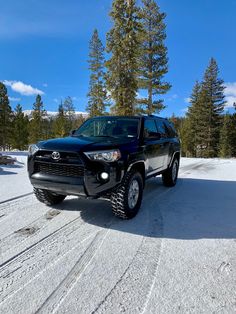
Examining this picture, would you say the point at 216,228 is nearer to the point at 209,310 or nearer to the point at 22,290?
the point at 209,310

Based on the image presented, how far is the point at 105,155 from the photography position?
376cm

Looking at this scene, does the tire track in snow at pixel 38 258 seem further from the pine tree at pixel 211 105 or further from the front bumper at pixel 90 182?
the pine tree at pixel 211 105

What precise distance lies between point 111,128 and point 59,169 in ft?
5.81

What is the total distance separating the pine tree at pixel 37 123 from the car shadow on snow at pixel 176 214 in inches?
1536

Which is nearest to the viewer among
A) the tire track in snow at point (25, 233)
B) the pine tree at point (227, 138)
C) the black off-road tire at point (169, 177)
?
the tire track in snow at point (25, 233)

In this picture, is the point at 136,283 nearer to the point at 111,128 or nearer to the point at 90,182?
the point at 90,182

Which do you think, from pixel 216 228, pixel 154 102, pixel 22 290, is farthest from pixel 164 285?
pixel 154 102

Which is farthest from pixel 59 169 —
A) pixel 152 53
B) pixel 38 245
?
pixel 152 53

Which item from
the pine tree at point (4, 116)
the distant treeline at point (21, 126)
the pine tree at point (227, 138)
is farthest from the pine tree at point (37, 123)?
the pine tree at point (227, 138)

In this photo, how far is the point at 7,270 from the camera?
2588 mm

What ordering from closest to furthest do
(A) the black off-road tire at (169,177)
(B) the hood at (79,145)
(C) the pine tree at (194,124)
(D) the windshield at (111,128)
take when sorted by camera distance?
(B) the hood at (79,145)
(D) the windshield at (111,128)
(A) the black off-road tire at (169,177)
(C) the pine tree at (194,124)

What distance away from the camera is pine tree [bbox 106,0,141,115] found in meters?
20.1

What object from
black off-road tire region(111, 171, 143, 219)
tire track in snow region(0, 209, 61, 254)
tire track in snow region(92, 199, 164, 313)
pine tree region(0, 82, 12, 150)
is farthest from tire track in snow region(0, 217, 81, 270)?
pine tree region(0, 82, 12, 150)

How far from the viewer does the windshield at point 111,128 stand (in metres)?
4.92
